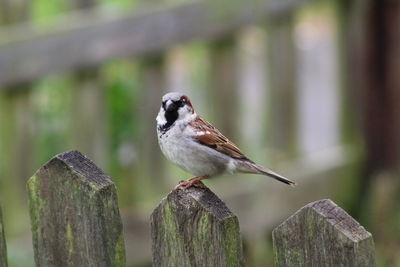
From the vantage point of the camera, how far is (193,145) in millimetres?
3527

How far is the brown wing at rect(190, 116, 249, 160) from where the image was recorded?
3.55m

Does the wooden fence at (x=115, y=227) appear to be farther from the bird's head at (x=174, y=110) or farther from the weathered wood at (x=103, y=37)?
the weathered wood at (x=103, y=37)

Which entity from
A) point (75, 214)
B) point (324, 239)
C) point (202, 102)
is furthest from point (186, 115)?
point (202, 102)

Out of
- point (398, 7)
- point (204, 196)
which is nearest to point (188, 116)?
point (204, 196)

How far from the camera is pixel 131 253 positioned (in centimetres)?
559

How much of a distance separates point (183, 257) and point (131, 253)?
3.16m

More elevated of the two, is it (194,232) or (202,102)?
(194,232)

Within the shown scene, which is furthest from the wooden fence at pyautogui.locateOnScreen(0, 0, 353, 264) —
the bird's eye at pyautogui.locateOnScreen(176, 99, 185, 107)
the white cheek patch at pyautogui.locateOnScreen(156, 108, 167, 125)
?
the bird's eye at pyautogui.locateOnScreen(176, 99, 185, 107)

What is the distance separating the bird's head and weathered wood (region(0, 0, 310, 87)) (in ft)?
5.38

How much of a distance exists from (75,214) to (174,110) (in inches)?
39.2

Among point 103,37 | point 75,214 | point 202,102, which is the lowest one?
point 202,102

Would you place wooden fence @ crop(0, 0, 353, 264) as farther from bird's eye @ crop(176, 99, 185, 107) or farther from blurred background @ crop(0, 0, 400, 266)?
bird's eye @ crop(176, 99, 185, 107)

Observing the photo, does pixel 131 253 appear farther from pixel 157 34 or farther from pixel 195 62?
pixel 195 62

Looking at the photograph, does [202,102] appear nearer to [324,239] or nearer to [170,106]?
[170,106]
